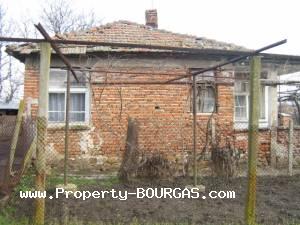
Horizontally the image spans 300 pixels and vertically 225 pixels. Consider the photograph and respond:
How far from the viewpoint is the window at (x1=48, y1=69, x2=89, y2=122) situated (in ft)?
37.2

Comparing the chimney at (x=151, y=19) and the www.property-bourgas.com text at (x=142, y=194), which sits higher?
the chimney at (x=151, y=19)

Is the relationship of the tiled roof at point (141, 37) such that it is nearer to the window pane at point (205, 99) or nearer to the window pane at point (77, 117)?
the window pane at point (205, 99)

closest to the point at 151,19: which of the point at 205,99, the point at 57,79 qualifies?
the point at 205,99

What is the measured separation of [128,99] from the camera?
11.4 metres

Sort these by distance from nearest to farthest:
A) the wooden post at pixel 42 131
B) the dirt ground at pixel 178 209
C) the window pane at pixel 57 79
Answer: the wooden post at pixel 42 131
the dirt ground at pixel 178 209
the window pane at pixel 57 79

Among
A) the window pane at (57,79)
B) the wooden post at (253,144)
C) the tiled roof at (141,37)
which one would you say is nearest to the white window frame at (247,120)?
the tiled roof at (141,37)

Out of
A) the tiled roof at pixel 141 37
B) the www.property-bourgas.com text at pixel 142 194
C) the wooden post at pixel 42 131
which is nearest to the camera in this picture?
the wooden post at pixel 42 131

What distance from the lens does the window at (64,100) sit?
446 inches

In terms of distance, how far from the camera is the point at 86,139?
11.2 metres

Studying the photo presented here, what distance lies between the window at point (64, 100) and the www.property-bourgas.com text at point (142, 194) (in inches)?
157

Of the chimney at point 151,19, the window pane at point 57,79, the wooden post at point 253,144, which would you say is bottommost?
the wooden post at point 253,144

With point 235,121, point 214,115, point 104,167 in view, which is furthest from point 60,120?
point 235,121

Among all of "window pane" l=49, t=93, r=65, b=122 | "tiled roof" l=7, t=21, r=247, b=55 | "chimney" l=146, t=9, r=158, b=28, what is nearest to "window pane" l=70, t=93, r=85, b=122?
"window pane" l=49, t=93, r=65, b=122

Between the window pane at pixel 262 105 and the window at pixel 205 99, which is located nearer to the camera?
the window at pixel 205 99
